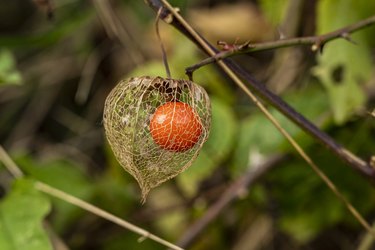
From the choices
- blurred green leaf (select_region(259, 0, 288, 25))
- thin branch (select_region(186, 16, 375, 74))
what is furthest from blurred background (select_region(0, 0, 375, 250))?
thin branch (select_region(186, 16, 375, 74))

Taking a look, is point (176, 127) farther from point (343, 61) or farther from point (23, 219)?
point (343, 61)

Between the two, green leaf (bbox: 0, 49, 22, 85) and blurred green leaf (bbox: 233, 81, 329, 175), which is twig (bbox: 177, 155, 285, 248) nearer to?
blurred green leaf (bbox: 233, 81, 329, 175)

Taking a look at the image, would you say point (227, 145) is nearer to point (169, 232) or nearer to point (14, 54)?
point (169, 232)

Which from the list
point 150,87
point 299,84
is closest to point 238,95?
point 299,84

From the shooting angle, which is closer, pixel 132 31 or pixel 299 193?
pixel 299 193

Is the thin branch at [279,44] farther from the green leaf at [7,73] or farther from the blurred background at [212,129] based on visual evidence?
the green leaf at [7,73]

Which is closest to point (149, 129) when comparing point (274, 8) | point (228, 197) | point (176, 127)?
point (176, 127)
